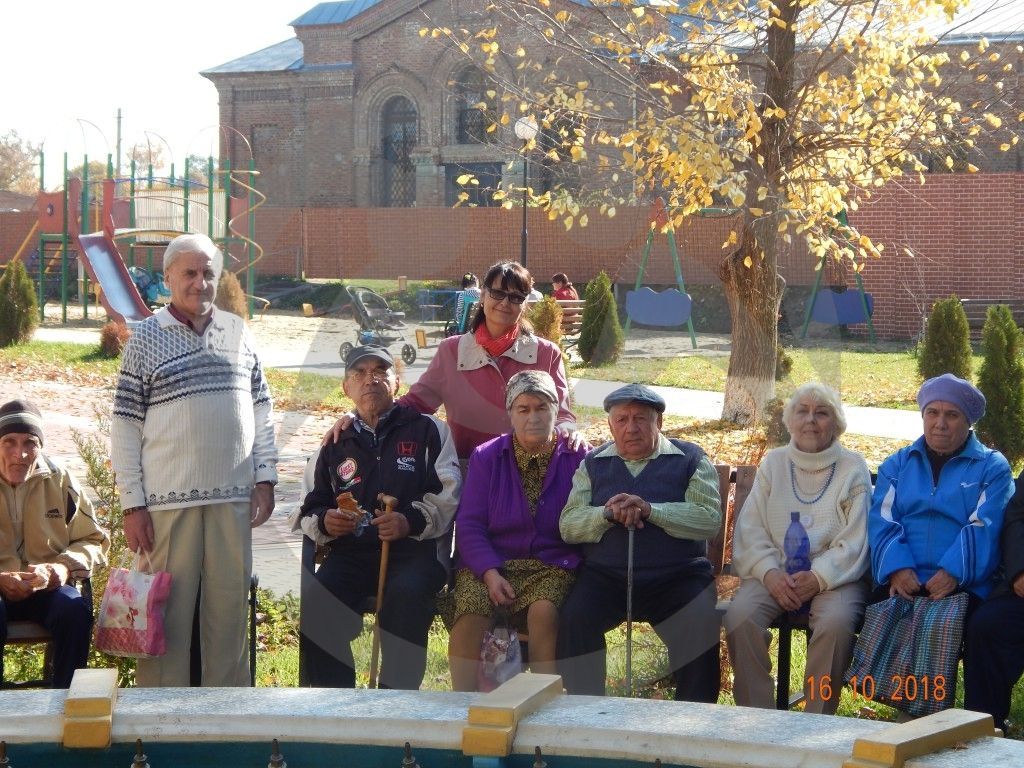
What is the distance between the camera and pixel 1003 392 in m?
10.6

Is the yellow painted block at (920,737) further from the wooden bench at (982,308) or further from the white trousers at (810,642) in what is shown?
the wooden bench at (982,308)

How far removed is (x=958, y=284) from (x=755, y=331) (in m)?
12.9

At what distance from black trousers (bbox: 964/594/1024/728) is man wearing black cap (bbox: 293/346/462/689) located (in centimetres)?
185

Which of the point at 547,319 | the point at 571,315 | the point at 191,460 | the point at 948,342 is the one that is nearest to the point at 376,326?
the point at 571,315

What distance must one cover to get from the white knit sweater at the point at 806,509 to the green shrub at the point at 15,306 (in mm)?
17164

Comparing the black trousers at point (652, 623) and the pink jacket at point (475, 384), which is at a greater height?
the pink jacket at point (475, 384)

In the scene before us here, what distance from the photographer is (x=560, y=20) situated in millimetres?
10820

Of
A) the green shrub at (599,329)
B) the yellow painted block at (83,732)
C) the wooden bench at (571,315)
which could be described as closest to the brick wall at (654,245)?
the wooden bench at (571,315)

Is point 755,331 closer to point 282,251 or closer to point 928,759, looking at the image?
point 928,759

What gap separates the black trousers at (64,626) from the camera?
4379 mm

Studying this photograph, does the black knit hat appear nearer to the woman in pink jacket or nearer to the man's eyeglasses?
the woman in pink jacket

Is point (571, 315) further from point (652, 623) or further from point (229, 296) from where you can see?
point (652, 623)

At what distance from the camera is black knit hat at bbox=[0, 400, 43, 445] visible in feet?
14.7

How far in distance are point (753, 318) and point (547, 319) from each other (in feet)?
8.14
